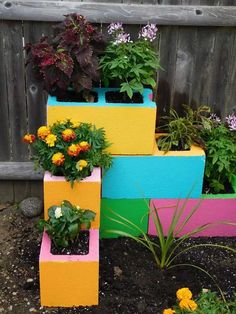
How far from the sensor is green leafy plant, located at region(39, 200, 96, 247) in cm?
306

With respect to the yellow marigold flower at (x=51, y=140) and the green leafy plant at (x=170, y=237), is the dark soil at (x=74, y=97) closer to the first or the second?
the yellow marigold flower at (x=51, y=140)

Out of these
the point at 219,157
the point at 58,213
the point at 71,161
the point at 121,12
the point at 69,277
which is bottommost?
the point at 69,277

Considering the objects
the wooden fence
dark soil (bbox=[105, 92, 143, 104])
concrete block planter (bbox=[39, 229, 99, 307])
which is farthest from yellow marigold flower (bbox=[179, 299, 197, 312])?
the wooden fence

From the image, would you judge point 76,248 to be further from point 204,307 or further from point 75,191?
point 204,307

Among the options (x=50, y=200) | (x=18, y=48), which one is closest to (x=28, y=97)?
(x=18, y=48)

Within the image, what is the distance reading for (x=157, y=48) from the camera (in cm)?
373

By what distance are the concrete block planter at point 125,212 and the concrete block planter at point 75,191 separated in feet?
1.26

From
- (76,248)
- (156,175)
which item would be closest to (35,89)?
(156,175)

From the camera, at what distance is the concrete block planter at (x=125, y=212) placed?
143 inches

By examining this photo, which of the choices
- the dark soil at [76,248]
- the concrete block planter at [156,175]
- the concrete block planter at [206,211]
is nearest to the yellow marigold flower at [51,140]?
the concrete block planter at [156,175]

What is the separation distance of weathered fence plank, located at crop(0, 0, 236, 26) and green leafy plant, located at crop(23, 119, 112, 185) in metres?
0.79

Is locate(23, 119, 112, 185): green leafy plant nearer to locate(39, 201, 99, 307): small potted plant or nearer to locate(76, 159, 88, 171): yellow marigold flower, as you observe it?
locate(76, 159, 88, 171): yellow marigold flower

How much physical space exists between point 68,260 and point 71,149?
0.65 meters

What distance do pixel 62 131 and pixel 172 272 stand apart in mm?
1181
